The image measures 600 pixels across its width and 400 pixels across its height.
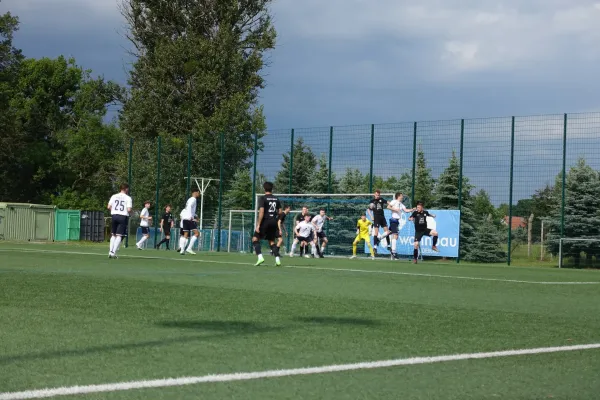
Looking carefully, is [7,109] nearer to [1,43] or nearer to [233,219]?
[1,43]

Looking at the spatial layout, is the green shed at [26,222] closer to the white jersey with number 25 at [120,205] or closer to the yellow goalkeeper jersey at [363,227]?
the yellow goalkeeper jersey at [363,227]

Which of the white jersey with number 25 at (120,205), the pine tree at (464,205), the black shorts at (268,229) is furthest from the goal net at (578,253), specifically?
the white jersey with number 25 at (120,205)

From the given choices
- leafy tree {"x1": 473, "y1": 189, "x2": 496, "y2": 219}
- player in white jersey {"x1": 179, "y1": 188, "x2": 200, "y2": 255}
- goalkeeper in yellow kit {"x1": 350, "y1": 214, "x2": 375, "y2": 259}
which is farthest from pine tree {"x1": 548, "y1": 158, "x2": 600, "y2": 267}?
player in white jersey {"x1": 179, "y1": 188, "x2": 200, "y2": 255}

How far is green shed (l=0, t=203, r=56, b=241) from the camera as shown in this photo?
4934 cm

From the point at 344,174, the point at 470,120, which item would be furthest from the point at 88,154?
the point at 470,120

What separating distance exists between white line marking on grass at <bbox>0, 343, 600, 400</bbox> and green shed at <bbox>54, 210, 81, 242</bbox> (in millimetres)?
48393

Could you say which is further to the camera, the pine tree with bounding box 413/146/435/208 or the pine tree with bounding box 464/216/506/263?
the pine tree with bounding box 413/146/435/208

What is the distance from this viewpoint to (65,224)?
52344 millimetres

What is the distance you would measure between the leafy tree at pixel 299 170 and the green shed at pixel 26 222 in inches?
811

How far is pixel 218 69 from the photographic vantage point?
2099 inches

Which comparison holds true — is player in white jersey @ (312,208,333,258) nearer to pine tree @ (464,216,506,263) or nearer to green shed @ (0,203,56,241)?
pine tree @ (464,216,506,263)

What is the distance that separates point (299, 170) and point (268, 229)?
16280 mm

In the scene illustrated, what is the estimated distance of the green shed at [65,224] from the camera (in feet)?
172

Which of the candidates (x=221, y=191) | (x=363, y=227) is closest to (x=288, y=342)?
(x=363, y=227)
